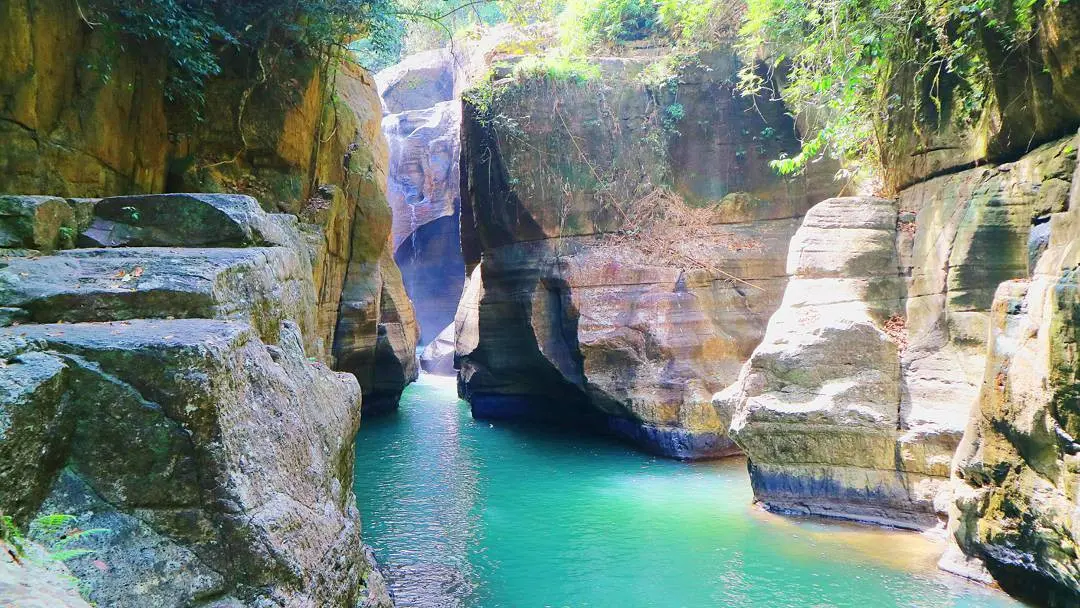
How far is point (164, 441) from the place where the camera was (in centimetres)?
275

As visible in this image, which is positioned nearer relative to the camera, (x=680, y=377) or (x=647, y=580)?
(x=647, y=580)

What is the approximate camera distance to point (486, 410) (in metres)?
16.1

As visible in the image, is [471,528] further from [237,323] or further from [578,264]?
[578,264]

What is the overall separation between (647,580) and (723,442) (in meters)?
5.49

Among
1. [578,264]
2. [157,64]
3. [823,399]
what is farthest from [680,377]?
[157,64]

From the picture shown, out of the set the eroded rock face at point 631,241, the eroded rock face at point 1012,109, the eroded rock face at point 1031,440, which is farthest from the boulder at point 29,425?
the eroded rock face at point 631,241

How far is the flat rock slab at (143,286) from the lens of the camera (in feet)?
11.2

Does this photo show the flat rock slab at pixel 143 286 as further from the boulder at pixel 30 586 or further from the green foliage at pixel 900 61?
the green foliage at pixel 900 61

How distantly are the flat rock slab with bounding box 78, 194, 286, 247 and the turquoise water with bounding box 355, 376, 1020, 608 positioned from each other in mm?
3441

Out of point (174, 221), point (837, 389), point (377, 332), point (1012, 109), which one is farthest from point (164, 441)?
point (377, 332)

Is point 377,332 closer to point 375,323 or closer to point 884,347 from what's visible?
point 375,323

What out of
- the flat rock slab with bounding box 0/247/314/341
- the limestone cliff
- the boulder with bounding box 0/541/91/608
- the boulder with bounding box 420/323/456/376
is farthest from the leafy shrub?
the boulder with bounding box 420/323/456/376

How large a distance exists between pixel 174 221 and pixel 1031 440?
261 inches

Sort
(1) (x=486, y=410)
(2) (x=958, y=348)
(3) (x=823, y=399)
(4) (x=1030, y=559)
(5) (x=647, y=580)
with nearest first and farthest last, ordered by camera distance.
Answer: (4) (x=1030, y=559) → (5) (x=647, y=580) → (2) (x=958, y=348) → (3) (x=823, y=399) → (1) (x=486, y=410)
